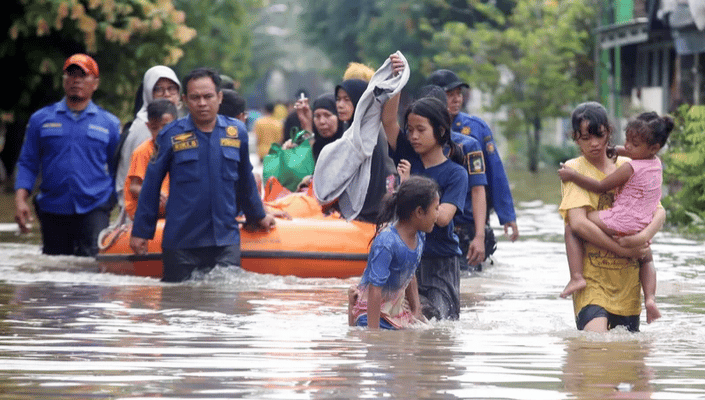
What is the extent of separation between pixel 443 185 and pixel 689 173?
9.92 metres

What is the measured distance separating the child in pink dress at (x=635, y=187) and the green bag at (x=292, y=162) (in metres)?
5.75

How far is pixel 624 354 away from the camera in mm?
7711

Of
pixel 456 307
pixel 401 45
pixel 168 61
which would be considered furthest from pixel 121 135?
pixel 401 45

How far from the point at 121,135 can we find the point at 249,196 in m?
1.99

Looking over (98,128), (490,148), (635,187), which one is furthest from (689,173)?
(635,187)

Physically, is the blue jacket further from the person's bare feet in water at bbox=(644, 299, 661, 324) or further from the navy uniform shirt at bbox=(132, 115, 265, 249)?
the person's bare feet in water at bbox=(644, 299, 661, 324)

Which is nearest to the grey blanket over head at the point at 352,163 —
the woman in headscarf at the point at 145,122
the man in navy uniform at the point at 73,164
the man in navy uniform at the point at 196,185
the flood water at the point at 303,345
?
the flood water at the point at 303,345

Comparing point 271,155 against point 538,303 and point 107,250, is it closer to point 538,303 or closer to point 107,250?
point 107,250

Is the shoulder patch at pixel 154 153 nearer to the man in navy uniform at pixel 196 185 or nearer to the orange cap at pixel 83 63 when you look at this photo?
the man in navy uniform at pixel 196 185

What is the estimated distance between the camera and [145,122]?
13031mm

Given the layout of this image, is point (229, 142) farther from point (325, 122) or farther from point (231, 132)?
point (325, 122)

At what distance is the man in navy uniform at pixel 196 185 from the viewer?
11.2m

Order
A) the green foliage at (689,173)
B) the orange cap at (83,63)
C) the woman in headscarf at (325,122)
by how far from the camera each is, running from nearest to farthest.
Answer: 1. the orange cap at (83,63)
2. the woman in headscarf at (325,122)
3. the green foliage at (689,173)

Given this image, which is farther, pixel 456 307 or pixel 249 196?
pixel 249 196
